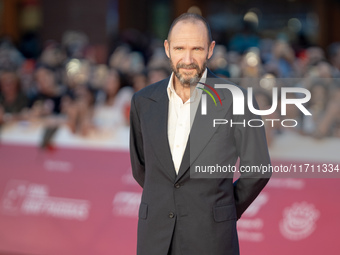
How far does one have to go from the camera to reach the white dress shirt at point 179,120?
2.36 metres

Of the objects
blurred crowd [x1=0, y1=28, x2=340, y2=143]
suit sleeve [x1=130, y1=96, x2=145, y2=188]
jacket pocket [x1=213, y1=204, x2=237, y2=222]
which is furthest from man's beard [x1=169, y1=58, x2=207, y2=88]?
blurred crowd [x1=0, y1=28, x2=340, y2=143]

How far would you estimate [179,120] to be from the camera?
7.88 feet

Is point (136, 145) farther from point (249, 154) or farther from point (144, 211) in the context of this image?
point (249, 154)

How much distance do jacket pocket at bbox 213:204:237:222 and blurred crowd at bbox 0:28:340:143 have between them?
1.67 m

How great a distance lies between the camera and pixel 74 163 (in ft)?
16.5

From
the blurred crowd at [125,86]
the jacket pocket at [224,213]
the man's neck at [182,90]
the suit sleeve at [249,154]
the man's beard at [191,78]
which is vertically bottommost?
the jacket pocket at [224,213]

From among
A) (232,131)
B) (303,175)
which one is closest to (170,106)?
(232,131)

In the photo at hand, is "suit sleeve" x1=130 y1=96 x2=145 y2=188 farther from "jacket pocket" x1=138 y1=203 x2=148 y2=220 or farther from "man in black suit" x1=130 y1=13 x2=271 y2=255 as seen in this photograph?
"jacket pocket" x1=138 y1=203 x2=148 y2=220

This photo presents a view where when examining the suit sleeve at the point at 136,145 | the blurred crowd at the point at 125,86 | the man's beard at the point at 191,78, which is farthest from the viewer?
the blurred crowd at the point at 125,86

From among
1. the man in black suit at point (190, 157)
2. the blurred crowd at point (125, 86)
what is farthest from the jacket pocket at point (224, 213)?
the blurred crowd at point (125, 86)

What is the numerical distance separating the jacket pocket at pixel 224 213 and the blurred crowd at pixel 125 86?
1669 millimetres

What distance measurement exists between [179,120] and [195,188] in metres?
0.29

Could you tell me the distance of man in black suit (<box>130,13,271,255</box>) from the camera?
91.2 inches

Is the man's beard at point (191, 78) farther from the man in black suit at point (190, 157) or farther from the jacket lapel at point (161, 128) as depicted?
the jacket lapel at point (161, 128)
